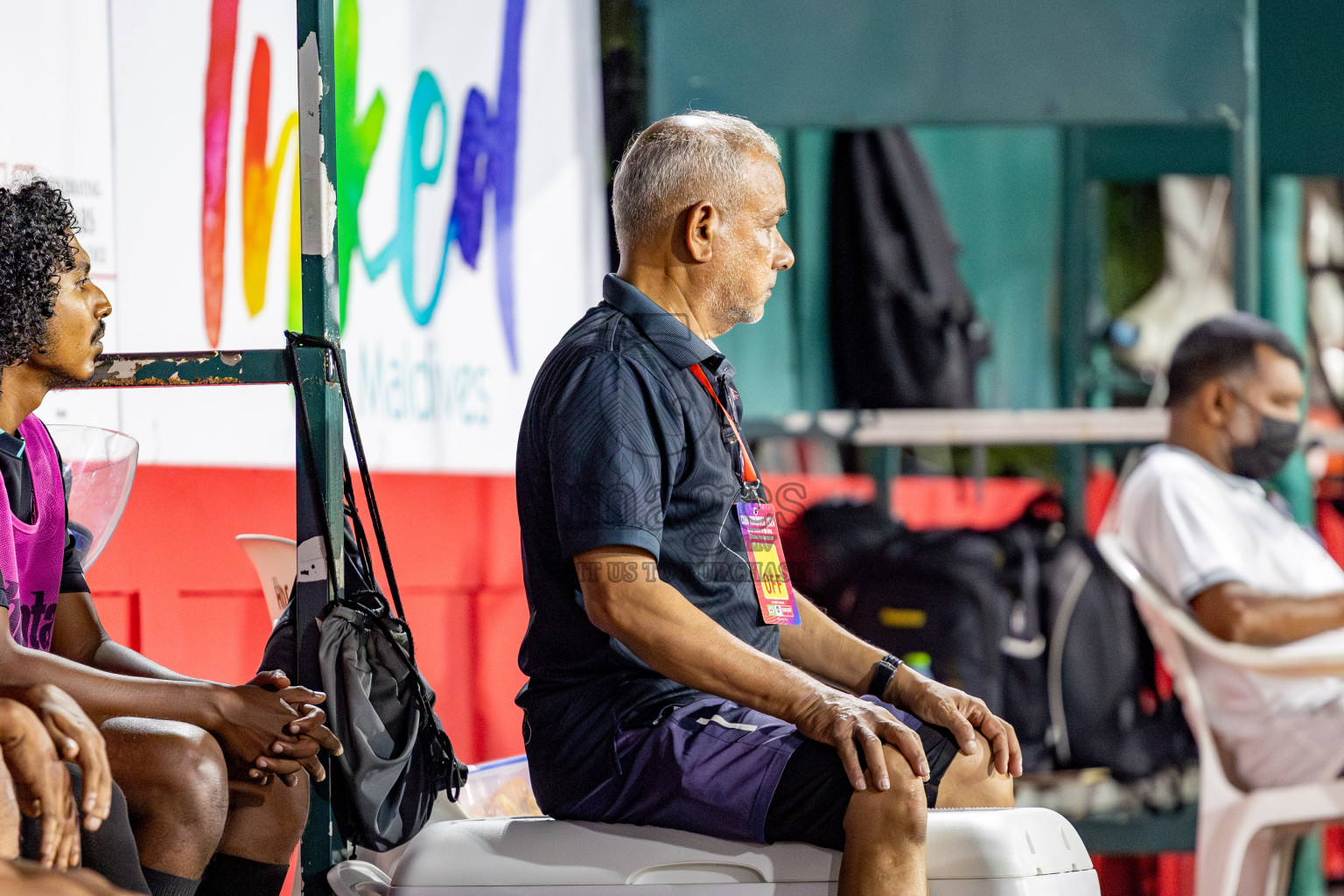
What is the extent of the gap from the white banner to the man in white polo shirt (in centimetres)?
150

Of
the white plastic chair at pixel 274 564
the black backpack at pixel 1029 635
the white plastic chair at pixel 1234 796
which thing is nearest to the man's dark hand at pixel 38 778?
the white plastic chair at pixel 274 564

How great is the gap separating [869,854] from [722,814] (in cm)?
16

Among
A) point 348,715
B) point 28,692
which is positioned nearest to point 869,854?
point 348,715

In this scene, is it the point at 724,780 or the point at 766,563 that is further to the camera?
the point at 766,563

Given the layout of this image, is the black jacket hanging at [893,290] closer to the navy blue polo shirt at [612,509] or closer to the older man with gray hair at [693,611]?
the older man with gray hair at [693,611]

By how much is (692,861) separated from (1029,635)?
2.58 meters

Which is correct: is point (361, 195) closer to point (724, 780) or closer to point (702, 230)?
point (702, 230)

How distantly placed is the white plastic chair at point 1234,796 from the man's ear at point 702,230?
1.93 meters

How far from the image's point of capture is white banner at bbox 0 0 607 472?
7.20 ft

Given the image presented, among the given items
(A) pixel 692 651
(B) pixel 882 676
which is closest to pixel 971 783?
(B) pixel 882 676

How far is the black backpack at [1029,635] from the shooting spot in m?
3.84

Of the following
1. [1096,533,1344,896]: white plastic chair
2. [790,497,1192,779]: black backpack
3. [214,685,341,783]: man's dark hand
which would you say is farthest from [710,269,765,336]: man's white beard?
[790,497,1192,779]: black backpack

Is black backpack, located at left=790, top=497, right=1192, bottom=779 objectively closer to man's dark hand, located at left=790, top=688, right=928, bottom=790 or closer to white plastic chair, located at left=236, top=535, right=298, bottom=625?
white plastic chair, located at left=236, top=535, right=298, bottom=625

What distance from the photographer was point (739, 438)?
5.42 feet
